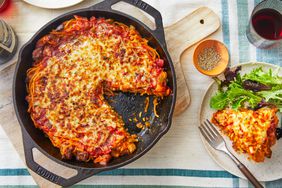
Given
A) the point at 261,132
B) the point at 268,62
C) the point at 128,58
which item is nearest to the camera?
the point at 261,132

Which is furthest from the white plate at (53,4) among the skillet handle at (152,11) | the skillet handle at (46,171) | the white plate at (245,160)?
the white plate at (245,160)

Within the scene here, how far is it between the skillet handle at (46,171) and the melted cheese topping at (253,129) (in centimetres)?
102

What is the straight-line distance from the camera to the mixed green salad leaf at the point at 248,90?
311 cm

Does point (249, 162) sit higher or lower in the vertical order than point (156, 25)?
lower

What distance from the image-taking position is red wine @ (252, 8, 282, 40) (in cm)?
327

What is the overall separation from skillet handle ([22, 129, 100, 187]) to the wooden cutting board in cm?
25

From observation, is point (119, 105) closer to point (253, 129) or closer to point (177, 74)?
point (177, 74)

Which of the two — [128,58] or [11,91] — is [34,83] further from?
[128,58]

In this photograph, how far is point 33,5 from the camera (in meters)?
3.28

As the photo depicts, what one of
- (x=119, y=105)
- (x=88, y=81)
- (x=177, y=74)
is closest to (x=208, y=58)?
(x=177, y=74)

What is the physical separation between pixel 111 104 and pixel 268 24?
4.51 ft

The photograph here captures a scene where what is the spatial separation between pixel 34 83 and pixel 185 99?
3.74 feet

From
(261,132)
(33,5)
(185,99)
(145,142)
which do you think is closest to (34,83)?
(33,5)

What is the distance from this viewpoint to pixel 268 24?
3.30 meters
